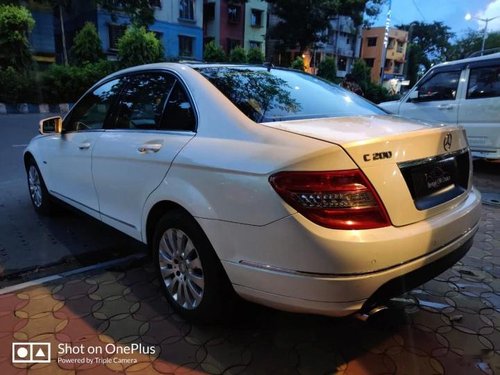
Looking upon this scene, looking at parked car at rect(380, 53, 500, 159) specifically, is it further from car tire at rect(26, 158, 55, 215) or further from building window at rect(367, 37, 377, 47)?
building window at rect(367, 37, 377, 47)

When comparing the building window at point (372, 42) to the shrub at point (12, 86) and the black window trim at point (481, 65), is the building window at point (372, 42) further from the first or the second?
the black window trim at point (481, 65)

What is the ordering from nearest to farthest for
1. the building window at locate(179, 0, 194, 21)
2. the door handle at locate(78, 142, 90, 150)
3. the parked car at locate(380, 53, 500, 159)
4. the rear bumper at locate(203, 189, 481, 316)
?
the rear bumper at locate(203, 189, 481, 316) < the door handle at locate(78, 142, 90, 150) < the parked car at locate(380, 53, 500, 159) < the building window at locate(179, 0, 194, 21)

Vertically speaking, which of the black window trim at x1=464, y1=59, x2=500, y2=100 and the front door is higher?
the black window trim at x1=464, y1=59, x2=500, y2=100

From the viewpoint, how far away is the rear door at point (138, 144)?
2734mm

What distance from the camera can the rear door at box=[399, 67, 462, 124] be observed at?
7.37m

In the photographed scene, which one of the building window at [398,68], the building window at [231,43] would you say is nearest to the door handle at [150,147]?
the building window at [231,43]

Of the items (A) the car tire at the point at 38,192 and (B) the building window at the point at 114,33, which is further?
(B) the building window at the point at 114,33

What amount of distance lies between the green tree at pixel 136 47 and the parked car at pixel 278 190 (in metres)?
19.7

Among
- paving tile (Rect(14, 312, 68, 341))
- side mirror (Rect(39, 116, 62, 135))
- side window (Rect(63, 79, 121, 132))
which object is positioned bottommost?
paving tile (Rect(14, 312, 68, 341))

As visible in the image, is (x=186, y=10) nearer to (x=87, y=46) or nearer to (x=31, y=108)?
(x=87, y=46)

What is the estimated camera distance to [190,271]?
2.62 meters

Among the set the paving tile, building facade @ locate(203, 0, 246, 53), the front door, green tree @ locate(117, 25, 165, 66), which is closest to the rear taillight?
the paving tile

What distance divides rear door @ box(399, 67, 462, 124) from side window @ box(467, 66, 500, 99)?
0.20 meters

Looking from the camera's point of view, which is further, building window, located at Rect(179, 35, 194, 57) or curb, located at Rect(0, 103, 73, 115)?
building window, located at Rect(179, 35, 194, 57)
